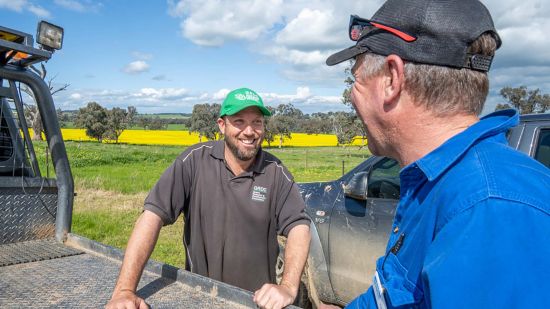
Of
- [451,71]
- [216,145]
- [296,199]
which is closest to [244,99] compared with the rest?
[216,145]

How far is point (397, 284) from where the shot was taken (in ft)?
3.85

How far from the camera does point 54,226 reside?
10.3 feet

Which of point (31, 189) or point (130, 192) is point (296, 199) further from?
point (130, 192)

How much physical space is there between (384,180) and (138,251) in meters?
2.23

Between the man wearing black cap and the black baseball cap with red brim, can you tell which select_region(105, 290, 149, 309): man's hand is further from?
the black baseball cap with red brim

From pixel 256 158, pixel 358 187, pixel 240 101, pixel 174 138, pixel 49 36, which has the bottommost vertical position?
pixel 174 138

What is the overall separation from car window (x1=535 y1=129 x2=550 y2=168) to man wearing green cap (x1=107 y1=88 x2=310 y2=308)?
5.21 ft

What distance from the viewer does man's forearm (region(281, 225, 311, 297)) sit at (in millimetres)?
2398

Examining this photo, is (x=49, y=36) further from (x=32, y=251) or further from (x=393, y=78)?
(x=393, y=78)

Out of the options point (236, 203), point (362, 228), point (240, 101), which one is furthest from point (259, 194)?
point (362, 228)

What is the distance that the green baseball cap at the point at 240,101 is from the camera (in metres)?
2.84

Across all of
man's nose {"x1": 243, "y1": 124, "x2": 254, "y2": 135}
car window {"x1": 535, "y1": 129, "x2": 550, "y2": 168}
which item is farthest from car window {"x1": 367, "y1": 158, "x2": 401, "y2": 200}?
man's nose {"x1": 243, "y1": 124, "x2": 254, "y2": 135}

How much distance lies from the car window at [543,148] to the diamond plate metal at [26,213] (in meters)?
3.24

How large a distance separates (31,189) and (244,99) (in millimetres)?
1559
